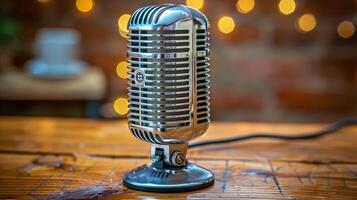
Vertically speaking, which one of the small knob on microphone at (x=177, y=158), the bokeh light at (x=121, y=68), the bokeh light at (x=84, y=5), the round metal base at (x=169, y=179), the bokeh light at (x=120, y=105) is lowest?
the bokeh light at (x=120, y=105)

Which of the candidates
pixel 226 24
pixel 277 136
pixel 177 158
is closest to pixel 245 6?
pixel 226 24

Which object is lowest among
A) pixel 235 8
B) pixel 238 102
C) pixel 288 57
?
pixel 238 102

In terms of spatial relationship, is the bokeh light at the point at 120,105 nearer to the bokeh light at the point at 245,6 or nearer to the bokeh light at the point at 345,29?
the bokeh light at the point at 245,6

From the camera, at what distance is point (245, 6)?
209 cm

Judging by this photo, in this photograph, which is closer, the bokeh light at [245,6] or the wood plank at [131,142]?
the wood plank at [131,142]

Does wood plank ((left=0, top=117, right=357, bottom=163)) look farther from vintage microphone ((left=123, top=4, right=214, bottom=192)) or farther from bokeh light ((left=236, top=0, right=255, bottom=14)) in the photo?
bokeh light ((left=236, top=0, right=255, bottom=14))

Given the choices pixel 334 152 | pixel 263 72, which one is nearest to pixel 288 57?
pixel 263 72

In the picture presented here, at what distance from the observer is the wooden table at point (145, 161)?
726 millimetres

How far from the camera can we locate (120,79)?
7.25 ft

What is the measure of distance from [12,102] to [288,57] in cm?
89

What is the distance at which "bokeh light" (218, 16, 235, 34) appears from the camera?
2094 millimetres

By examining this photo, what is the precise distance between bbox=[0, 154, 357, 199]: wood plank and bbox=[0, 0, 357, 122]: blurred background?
110 cm

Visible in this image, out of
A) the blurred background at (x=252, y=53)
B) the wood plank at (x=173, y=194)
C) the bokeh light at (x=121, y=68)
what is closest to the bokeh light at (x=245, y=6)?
the blurred background at (x=252, y=53)

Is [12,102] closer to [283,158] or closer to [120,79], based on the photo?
[120,79]
